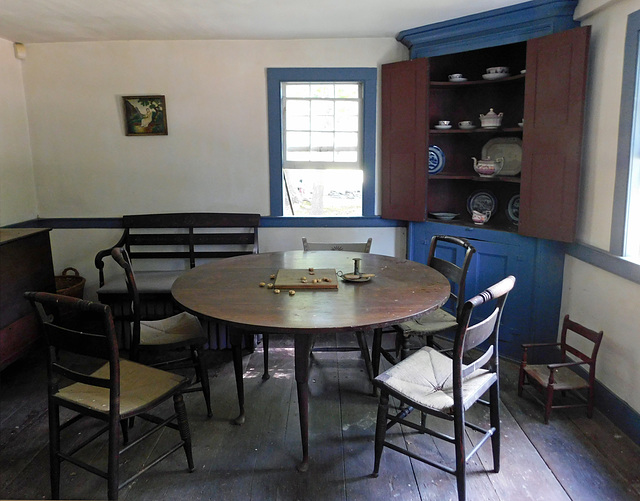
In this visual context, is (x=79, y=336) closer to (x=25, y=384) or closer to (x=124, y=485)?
(x=124, y=485)

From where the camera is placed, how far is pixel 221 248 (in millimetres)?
4633

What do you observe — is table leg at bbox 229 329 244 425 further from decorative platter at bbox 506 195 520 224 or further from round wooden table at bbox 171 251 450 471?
decorative platter at bbox 506 195 520 224

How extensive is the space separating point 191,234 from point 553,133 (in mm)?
2957

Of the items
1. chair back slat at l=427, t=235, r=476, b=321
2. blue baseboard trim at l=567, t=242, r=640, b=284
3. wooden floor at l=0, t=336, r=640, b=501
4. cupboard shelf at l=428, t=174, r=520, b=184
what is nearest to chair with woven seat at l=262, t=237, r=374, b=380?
wooden floor at l=0, t=336, r=640, b=501

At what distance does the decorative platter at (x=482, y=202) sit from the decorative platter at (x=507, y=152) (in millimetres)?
239

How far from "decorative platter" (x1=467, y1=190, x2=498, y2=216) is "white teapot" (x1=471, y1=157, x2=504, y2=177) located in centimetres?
28

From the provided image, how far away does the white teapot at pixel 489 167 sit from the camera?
12.9 ft

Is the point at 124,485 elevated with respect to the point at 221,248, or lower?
lower

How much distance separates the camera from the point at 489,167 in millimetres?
3938

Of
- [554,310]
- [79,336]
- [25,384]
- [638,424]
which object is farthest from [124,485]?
[554,310]

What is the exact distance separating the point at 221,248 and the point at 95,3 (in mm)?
2139

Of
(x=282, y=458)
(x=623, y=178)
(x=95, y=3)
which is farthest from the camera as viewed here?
(x=95, y=3)

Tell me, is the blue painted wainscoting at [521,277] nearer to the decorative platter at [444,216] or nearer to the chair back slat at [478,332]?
the decorative platter at [444,216]

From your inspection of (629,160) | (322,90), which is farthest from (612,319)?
(322,90)
